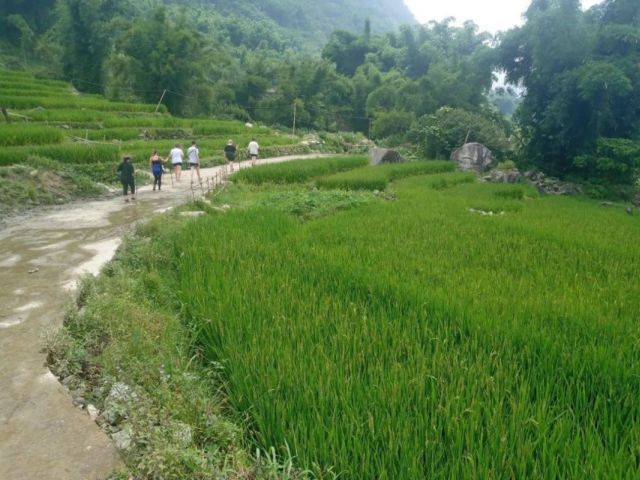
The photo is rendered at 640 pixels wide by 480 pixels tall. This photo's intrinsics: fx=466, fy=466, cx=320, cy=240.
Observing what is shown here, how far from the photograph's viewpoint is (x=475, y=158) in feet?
74.0

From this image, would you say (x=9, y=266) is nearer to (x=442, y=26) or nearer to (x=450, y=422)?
(x=450, y=422)

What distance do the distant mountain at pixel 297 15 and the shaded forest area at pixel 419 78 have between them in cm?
3144

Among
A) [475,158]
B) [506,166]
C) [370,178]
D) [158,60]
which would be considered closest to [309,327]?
[370,178]

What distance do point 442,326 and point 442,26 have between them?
2098 inches

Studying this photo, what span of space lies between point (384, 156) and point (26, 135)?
14.8 metres

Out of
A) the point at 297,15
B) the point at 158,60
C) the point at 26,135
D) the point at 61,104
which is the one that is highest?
the point at 297,15

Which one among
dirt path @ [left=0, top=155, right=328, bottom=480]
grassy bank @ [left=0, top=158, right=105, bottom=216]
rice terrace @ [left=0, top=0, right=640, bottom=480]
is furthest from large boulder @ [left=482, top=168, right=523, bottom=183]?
dirt path @ [left=0, top=155, right=328, bottom=480]

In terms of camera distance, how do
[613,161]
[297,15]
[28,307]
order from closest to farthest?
[28,307] < [613,161] < [297,15]

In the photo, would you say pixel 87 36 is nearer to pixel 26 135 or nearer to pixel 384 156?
pixel 26 135

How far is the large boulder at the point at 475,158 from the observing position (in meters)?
22.5

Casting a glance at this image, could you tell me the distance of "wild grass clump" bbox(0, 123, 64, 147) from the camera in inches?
509

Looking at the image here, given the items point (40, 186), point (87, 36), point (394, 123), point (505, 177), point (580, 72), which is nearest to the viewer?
point (40, 186)

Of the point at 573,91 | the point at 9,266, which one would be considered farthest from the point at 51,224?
the point at 573,91

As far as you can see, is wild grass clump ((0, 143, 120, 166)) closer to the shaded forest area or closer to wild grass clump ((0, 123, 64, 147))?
wild grass clump ((0, 123, 64, 147))
